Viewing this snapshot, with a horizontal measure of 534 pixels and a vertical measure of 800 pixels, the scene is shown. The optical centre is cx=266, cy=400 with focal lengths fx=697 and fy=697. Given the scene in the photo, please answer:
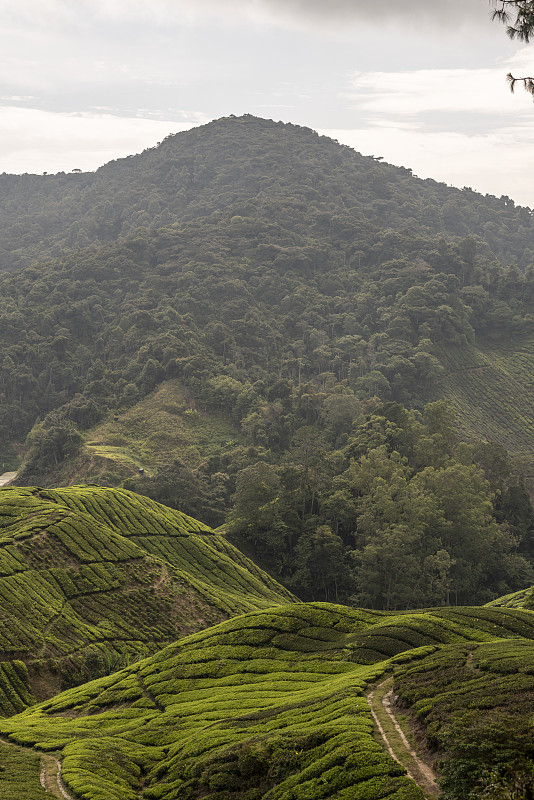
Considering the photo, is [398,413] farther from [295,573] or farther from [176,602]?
[176,602]

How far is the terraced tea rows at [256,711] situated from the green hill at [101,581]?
205 inches

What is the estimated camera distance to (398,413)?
250 ft

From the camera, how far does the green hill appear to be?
3850cm

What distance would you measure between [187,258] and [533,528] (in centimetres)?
8454

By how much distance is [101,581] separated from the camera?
4475 cm

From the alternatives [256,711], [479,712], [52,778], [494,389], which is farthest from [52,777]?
[494,389]

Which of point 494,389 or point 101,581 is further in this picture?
point 494,389

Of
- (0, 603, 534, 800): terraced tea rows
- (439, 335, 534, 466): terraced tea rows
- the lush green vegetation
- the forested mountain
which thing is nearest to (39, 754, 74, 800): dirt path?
(0, 603, 534, 800): terraced tea rows

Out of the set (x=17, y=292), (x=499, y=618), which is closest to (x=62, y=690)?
(x=499, y=618)

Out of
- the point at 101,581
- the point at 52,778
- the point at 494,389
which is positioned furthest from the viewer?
the point at 494,389

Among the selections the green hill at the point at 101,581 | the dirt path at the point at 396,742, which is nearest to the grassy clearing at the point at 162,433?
the green hill at the point at 101,581

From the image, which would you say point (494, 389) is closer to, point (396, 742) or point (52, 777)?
point (396, 742)

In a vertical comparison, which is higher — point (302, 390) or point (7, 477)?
point (302, 390)

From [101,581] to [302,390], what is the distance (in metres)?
52.3
